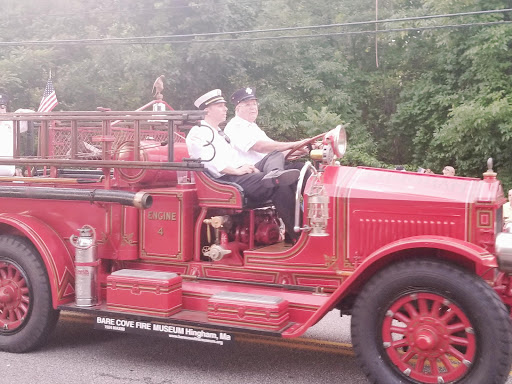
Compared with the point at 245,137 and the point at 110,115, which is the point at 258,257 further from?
the point at 110,115

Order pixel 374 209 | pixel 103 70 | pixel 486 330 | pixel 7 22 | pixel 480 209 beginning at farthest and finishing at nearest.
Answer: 1. pixel 7 22
2. pixel 103 70
3. pixel 374 209
4. pixel 480 209
5. pixel 486 330

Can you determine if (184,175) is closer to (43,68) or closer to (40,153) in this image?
(40,153)

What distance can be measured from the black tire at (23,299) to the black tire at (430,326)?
8.14ft

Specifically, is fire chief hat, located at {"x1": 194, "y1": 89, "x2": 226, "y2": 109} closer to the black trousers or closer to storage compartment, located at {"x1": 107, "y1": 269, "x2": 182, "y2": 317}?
the black trousers

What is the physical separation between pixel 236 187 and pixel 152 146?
0.89m

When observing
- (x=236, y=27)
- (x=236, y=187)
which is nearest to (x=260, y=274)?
(x=236, y=187)

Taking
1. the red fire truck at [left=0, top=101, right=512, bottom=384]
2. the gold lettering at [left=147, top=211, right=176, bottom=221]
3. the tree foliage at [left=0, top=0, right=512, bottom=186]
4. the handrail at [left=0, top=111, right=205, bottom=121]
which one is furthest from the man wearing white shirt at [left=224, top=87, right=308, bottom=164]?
the tree foliage at [left=0, top=0, right=512, bottom=186]

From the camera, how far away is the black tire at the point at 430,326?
11.3 ft

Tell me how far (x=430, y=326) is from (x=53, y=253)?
2913mm

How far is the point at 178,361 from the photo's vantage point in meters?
4.74

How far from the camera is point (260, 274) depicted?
4.52m

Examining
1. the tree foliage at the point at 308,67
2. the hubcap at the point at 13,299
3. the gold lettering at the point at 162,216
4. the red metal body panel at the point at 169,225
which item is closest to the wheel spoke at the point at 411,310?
the red metal body panel at the point at 169,225

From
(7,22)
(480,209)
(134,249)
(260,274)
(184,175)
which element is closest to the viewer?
(480,209)

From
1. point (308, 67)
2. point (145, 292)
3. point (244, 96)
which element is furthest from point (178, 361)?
point (308, 67)
